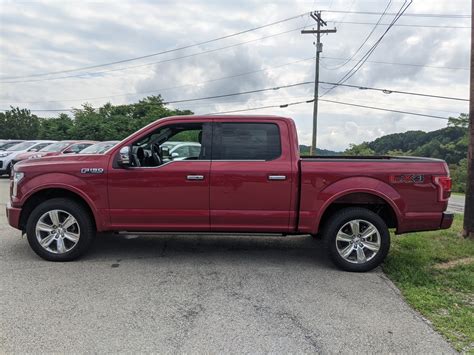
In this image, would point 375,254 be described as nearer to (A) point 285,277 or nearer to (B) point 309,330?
(A) point 285,277

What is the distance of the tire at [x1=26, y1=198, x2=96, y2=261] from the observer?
5.32 metres

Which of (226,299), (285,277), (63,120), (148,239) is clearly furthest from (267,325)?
(63,120)

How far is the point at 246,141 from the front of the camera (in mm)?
5418

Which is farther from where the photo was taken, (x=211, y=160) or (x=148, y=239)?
(x=148, y=239)

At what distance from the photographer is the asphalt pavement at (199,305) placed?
338 cm

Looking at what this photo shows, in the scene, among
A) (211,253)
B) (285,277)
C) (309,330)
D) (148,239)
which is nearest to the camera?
(309,330)

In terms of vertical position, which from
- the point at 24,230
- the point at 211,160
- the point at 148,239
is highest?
the point at 211,160

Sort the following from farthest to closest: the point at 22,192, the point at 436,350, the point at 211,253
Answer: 1. the point at 211,253
2. the point at 22,192
3. the point at 436,350

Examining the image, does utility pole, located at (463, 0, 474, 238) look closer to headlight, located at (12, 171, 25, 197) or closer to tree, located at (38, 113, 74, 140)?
headlight, located at (12, 171, 25, 197)

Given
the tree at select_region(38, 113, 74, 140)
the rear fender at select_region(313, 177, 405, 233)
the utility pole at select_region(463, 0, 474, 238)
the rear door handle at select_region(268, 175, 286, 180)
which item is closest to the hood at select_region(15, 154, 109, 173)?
the rear door handle at select_region(268, 175, 286, 180)

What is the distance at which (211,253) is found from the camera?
5930 millimetres

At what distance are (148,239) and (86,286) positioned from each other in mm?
2168

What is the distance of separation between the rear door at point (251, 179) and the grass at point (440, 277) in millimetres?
1635

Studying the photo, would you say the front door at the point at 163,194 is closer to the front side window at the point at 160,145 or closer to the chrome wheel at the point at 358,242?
the front side window at the point at 160,145
